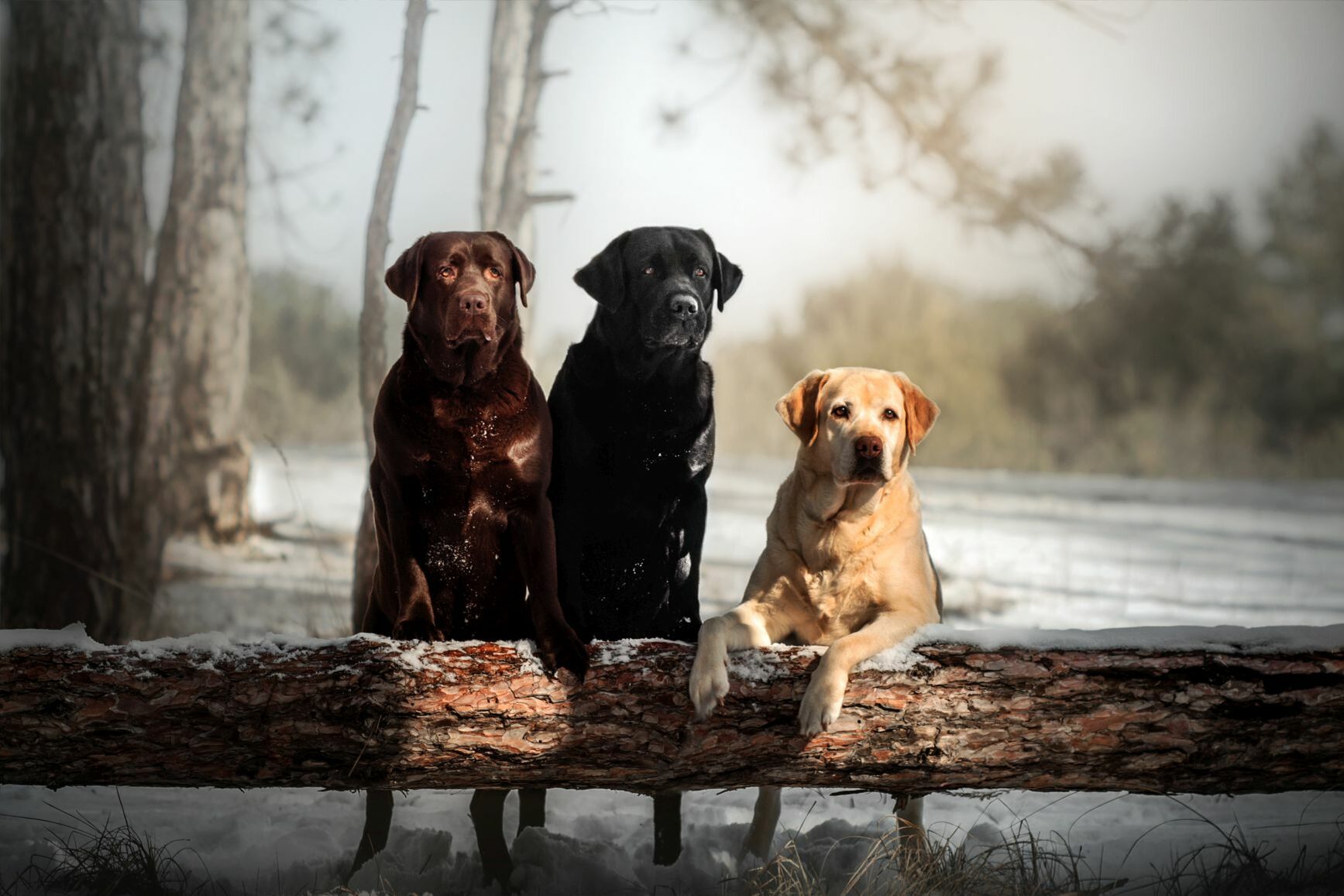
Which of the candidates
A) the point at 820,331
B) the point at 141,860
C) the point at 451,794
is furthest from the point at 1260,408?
the point at 141,860

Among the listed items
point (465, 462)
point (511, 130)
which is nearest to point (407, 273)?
point (465, 462)

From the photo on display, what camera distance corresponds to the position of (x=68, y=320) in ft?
20.4

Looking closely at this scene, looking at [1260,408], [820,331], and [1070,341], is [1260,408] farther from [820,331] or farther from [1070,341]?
[820,331]

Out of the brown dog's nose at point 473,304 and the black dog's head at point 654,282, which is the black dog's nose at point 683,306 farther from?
the brown dog's nose at point 473,304

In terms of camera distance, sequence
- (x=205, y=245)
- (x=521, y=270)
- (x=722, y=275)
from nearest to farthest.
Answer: (x=521, y=270) < (x=722, y=275) < (x=205, y=245)

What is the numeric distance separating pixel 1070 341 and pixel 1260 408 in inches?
58.3

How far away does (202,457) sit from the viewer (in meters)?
7.30

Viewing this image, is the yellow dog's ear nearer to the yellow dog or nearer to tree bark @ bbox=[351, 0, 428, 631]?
the yellow dog

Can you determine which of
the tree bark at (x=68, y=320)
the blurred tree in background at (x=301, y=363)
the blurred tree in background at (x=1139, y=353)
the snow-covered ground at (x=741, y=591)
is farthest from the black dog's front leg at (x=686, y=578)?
the blurred tree in background at (x=301, y=363)

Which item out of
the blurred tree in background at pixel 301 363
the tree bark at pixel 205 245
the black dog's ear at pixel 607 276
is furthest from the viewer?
the blurred tree in background at pixel 301 363

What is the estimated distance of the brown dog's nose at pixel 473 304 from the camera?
289 centimetres

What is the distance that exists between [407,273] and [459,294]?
0.19 metres

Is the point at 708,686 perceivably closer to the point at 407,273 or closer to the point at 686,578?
the point at 686,578

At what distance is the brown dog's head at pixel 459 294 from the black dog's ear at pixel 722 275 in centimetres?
70
